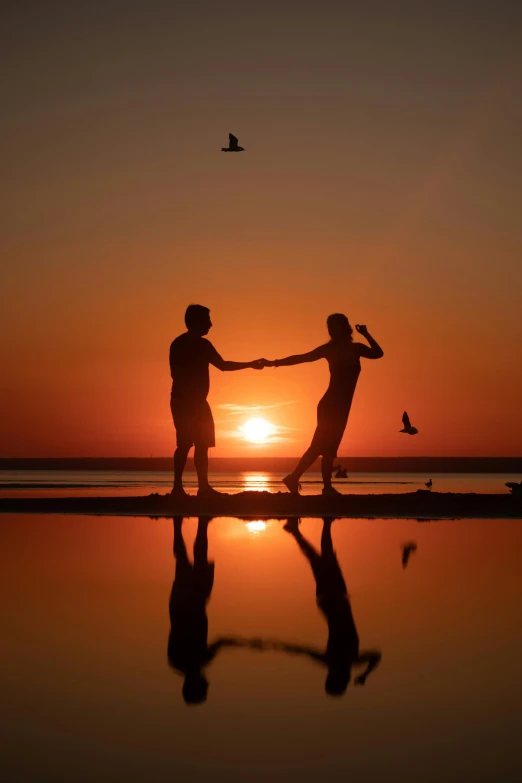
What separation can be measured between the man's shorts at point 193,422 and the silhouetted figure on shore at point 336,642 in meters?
7.62

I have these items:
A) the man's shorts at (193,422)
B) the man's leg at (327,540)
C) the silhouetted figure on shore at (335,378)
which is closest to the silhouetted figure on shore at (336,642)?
the man's leg at (327,540)

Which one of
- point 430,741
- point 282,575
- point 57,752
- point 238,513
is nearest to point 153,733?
point 57,752

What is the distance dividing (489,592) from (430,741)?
4091mm

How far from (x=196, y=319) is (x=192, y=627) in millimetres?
11142

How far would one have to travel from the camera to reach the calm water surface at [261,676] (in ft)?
10.3

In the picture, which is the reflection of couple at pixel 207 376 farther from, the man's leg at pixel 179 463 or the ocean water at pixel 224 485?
the ocean water at pixel 224 485

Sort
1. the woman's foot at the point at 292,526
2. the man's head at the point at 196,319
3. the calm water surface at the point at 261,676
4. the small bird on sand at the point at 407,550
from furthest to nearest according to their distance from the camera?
1. the man's head at the point at 196,319
2. the woman's foot at the point at 292,526
3. the small bird on sand at the point at 407,550
4. the calm water surface at the point at 261,676

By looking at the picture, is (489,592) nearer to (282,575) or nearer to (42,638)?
(282,575)

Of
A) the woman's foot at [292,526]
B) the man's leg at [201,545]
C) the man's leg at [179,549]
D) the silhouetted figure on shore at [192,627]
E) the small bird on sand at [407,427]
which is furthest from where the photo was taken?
the small bird on sand at [407,427]

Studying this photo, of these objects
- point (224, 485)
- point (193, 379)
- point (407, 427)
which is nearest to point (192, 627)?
point (193, 379)

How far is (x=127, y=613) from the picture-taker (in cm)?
610

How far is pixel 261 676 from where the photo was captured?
4.32m

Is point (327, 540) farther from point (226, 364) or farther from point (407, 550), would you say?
point (226, 364)

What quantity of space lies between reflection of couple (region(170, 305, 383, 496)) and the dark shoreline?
384 mm
